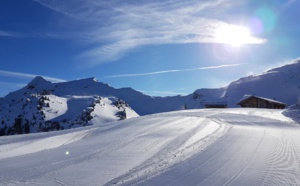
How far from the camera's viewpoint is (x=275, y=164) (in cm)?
675

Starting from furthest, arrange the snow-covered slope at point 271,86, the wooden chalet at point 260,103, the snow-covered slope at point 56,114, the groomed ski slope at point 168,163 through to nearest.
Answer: the snow-covered slope at point 271,86
the snow-covered slope at point 56,114
the wooden chalet at point 260,103
the groomed ski slope at point 168,163

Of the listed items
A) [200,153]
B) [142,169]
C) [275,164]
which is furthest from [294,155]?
[142,169]

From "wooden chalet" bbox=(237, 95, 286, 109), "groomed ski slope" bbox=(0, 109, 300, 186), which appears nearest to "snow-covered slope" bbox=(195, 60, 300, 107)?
"wooden chalet" bbox=(237, 95, 286, 109)

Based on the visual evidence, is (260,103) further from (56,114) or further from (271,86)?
(271,86)

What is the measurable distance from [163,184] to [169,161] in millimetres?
1542

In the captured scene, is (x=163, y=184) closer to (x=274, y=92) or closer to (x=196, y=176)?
(x=196, y=176)

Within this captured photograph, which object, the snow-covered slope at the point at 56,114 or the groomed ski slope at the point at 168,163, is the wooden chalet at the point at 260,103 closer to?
the groomed ski slope at the point at 168,163

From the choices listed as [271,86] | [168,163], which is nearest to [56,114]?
[271,86]

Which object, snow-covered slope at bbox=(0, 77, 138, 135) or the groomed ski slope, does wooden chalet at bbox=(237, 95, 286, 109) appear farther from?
snow-covered slope at bbox=(0, 77, 138, 135)

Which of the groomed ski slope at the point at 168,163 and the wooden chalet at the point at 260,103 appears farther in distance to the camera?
the wooden chalet at the point at 260,103

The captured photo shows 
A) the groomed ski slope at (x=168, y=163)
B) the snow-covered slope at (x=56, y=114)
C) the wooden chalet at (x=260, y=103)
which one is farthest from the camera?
the snow-covered slope at (x=56, y=114)

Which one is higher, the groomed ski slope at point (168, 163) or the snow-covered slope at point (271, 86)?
the snow-covered slope at point (271, 86)

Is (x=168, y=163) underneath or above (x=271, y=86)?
underneath

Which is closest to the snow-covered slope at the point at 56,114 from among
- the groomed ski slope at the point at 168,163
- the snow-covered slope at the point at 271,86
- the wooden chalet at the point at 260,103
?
the snow-covered slope at the point at 271,86
